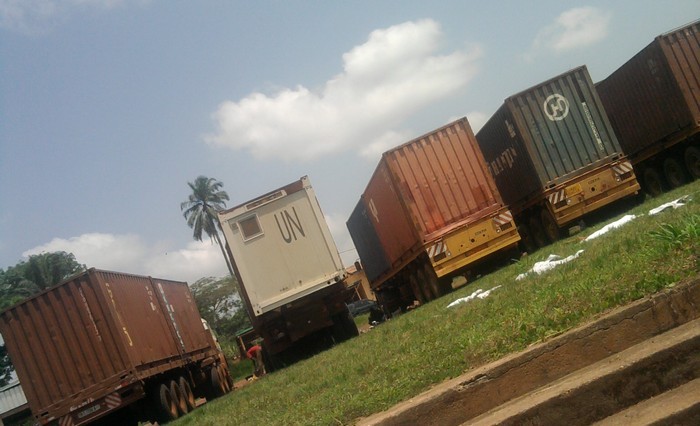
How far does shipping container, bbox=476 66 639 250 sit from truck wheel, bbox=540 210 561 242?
29mm

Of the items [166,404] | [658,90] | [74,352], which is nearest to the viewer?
[74,352]

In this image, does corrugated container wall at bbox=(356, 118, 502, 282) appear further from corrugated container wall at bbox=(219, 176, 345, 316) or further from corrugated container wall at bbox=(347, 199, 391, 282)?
corrugated container wall at bbox=(347, 199, 391, 282)

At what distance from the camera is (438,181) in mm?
15938

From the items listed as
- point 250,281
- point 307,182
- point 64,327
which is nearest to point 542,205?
point 307,182

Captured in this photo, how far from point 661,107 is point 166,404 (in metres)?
13.8

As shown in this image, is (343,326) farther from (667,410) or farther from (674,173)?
(667,410)

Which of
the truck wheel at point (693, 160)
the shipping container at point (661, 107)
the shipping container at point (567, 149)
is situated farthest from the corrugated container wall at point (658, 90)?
the shipping container at point (567, 149)

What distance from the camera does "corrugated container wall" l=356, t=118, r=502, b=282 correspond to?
1573cm

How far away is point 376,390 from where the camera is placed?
5699 mm

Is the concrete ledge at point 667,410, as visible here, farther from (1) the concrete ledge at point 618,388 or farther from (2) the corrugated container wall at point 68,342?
(2) the corrugated container wall at point 68,342

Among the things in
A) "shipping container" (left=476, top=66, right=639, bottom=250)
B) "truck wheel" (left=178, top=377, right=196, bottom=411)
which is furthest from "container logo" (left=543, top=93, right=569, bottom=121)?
"truck wheel" (left=178, top=377, right=196, bottom=411)

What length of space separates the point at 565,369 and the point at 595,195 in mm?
12074

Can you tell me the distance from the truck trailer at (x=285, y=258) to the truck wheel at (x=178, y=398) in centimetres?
233

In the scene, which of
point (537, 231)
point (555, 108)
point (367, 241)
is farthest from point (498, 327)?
point (367, 241)
